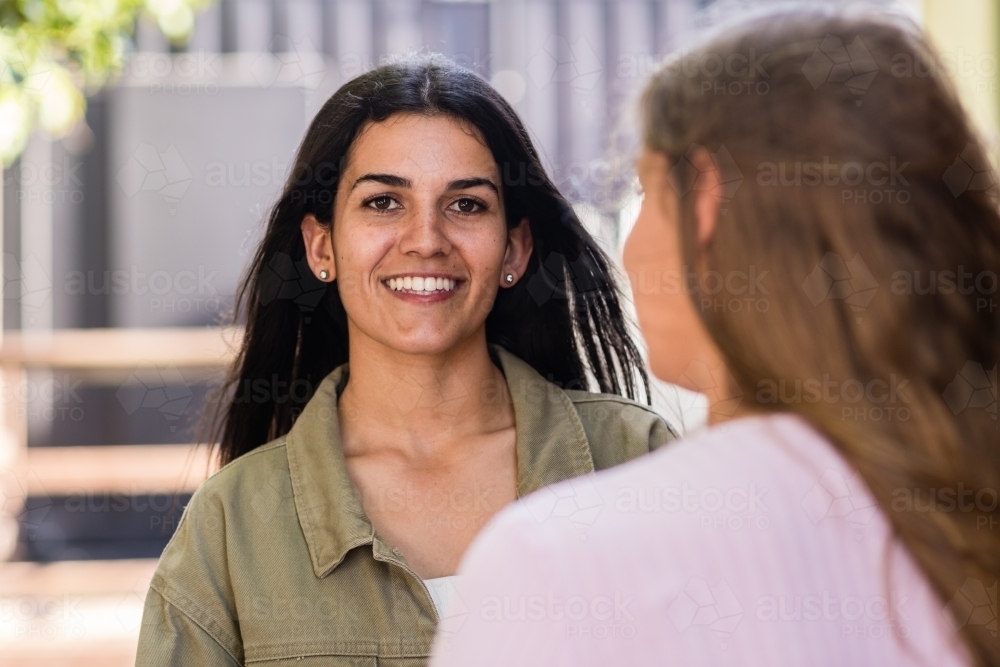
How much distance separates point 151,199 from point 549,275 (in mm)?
2989

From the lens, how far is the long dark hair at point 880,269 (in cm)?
85

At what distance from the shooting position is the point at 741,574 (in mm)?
839

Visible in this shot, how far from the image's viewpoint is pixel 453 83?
206 cm

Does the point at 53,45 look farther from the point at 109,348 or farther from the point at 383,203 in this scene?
the point at 109,348

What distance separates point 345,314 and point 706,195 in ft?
4.71

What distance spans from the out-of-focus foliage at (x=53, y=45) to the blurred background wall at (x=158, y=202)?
188 centimetres

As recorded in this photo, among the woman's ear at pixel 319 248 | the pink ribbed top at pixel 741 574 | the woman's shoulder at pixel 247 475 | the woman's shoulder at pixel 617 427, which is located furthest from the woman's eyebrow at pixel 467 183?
the pink ribbed top at pixel 741 574

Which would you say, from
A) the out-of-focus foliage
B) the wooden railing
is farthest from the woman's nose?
the wooden railing

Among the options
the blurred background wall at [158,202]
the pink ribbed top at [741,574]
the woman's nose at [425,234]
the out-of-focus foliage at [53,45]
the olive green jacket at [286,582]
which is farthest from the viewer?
the blurred background wall at [158,202]

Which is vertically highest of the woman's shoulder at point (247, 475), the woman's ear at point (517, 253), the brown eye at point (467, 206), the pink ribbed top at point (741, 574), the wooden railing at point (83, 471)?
the brown eye at point (467, 206)

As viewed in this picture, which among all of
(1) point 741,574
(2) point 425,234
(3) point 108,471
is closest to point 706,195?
→ (1) point 741,574

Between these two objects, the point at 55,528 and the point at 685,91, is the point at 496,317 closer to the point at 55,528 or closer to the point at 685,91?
the point at 685,91

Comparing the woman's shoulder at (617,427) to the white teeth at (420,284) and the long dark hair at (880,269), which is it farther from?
the long dark hair at (880,269)

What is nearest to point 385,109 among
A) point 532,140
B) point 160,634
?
point 532,140
